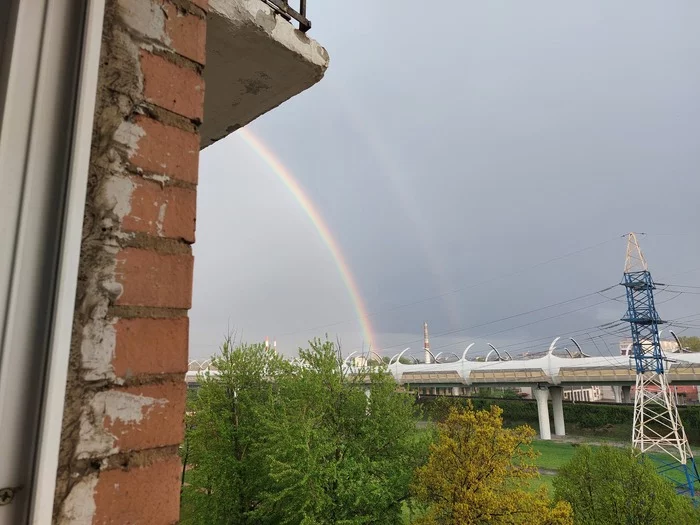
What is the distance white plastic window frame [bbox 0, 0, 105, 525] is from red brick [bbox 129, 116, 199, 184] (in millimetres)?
114

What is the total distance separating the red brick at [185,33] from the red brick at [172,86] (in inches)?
1.6

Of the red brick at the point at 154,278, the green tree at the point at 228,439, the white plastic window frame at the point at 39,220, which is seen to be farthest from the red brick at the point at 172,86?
the green tree at the point at 228,439

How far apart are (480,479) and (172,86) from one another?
13.3 metres

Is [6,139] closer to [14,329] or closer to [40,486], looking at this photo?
[14,329]

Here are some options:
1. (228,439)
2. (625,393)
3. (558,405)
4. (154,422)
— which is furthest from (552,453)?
(154,422)

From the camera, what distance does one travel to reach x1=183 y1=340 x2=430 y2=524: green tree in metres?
13.4

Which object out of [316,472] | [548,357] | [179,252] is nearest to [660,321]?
[548,357]

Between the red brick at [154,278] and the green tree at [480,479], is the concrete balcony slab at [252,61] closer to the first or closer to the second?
the red brick at [154,278]

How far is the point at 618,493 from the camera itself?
13.7 meters

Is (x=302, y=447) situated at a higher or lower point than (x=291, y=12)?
lower

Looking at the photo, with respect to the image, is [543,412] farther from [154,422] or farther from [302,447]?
[154,422]

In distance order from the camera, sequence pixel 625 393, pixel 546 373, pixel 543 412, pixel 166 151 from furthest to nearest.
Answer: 1. pixel 625 393
2. pixel 543 412
3. pixel 546 373
4. pixel 166 151

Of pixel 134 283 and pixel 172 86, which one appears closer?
pixel 134 283

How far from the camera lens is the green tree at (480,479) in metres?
11.2
